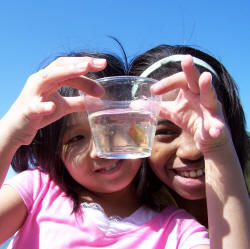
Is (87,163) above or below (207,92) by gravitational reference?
below

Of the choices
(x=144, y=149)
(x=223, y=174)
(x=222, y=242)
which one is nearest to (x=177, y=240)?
(x=222, y=242)

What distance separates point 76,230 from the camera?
71.1 inches

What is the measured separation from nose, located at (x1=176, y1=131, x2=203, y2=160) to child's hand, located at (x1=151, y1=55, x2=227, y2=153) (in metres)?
0.47

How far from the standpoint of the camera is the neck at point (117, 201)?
198 centimetres

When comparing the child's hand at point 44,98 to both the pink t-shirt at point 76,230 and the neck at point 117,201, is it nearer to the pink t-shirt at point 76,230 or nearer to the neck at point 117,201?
the pink t-shirt at point 76,230

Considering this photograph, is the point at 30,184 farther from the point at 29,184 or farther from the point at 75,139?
the point at 75,139

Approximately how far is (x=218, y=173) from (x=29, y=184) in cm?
116

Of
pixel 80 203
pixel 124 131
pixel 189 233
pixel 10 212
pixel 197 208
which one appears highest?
pixel 124 131

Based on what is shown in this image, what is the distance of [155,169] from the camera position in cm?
211

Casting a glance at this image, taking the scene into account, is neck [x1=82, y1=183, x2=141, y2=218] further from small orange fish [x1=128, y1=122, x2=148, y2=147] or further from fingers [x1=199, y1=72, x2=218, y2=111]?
fingers [x1=199, y1=72, x2=218, y2=111]

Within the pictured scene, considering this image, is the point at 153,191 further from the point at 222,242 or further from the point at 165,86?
the point at 165,86

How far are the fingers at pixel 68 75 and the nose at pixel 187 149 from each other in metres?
0.84

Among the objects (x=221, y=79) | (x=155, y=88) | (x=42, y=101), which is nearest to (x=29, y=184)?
(x=42, y=101)

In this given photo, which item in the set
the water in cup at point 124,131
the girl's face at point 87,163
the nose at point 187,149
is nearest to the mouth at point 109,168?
the girl's face at point 87,163
